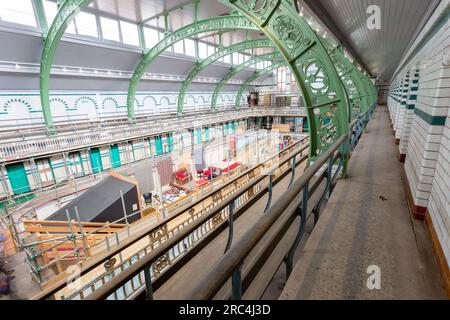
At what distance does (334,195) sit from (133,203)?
23.7ft

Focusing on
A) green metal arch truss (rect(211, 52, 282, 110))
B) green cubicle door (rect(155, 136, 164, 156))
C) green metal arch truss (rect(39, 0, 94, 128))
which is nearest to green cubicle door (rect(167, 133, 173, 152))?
green cubicle door (rect(155, 136, 164, 156))

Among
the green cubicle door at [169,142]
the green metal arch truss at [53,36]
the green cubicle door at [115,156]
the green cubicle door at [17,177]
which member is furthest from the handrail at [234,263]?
the green cubicle door at [169,142]

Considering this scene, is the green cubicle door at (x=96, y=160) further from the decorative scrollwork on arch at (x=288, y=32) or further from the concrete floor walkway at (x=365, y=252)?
the concrete floor walkway at (x=365, y=252)

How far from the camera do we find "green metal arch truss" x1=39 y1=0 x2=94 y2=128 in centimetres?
920

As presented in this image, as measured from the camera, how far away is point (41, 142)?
404 inches

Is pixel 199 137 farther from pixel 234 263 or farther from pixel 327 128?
pixel 234 263

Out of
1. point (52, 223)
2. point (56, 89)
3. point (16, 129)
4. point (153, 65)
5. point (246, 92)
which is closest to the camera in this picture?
point (52, 223)

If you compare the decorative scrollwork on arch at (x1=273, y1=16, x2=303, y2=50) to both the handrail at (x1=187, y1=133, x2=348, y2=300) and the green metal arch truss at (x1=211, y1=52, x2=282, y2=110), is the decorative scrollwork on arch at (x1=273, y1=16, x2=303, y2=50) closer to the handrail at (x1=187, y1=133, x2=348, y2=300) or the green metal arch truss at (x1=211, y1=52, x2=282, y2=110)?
the handrail at (x1=187, y1=133, x2=348, y2=300)

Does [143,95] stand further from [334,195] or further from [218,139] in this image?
[334,195]

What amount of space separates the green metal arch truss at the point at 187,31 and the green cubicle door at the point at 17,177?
318 inches

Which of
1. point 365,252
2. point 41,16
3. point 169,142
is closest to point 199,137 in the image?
point 169,142

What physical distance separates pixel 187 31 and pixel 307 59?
37.0 feet

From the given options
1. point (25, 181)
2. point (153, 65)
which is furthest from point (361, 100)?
point (25, 181)

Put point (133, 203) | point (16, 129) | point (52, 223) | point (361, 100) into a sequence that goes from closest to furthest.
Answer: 1. point (52, 223)
2. point (133, 203)
3. point (361, 100)
4. point (16, 129)
